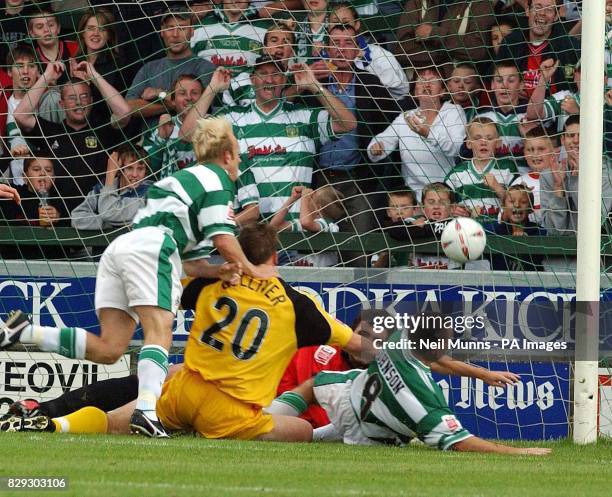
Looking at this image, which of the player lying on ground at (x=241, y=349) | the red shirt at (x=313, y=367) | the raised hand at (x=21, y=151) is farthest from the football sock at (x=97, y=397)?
the raised hand at (x=21, y=151)

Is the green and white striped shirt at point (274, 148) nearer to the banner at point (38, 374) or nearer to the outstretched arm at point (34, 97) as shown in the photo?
the outstretched arm at point (34, 97)

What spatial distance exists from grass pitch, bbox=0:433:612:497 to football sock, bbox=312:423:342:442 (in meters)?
0.45

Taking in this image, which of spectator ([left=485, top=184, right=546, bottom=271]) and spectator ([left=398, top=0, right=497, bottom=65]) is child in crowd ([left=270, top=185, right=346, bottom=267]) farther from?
spectator ([left=398, top=0, right=497, bottom=65])

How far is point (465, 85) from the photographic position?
989cm

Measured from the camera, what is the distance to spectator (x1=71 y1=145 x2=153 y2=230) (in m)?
9.81

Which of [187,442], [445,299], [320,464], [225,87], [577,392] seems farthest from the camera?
[225,87]

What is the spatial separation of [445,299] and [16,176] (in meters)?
3.75

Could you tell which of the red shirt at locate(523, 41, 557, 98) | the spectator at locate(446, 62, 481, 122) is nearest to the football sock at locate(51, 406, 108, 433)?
the spectator at locate(446, 62, 481, 122)

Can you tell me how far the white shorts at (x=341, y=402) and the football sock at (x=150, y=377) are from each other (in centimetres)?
103

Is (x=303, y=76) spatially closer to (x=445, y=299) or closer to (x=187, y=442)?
(x=445, y=299)

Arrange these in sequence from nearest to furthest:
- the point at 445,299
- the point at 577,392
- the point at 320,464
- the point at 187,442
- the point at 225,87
Answer: the point at 320,464, the point at 187,442, the point at 577,392, the point at 445,299, the point at 225,87

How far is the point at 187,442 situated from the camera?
6.61 meters

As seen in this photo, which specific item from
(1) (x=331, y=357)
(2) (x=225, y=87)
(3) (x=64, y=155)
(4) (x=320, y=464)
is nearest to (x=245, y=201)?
(2) (x=225, y=87)

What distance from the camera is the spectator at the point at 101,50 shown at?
10.2m
